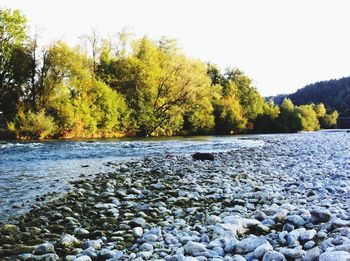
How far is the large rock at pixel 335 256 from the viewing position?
11.4 ft

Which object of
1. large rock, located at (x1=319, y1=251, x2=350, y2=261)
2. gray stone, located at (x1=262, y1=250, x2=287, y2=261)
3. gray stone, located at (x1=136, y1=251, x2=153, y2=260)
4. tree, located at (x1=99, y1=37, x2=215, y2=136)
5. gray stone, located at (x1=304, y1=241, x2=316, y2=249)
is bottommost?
gray stone, located at (x1=136, y1=251, x2=153, y2=260)

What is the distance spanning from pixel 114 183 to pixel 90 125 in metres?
32.1

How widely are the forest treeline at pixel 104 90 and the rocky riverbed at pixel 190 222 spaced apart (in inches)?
1100

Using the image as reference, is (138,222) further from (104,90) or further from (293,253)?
(104,90)

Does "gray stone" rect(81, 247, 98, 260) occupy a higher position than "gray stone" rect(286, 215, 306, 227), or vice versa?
"gray stone" rect(286, 215, 306, 227)

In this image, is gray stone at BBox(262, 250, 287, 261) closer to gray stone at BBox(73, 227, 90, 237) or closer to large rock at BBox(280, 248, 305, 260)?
large rock at BBox(280, 248, 305, 260)

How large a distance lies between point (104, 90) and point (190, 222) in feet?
128

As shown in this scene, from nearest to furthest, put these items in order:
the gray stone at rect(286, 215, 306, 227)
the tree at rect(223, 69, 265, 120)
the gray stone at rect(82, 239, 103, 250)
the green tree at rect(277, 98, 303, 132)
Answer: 1. the gray stone at rect(82, 239, 103, 250)
2. the gray stone at rect(286, 215, 306, 227)
3. the tree at rect(223, 69, 265, 120)
4. the green tree at rect(277, 98, 303, 132)

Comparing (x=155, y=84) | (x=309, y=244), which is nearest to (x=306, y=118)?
(x=155, y=84)

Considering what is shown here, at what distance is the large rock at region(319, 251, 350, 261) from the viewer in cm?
349

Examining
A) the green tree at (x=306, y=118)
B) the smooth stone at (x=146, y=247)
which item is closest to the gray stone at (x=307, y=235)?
the smooth stone at (x=146, y=247)

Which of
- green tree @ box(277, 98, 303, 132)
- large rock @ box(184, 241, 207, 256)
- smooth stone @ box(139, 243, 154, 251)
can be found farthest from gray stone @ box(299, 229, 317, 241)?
green tree @ box(277, 98, 303, 132)

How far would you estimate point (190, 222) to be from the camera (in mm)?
5832

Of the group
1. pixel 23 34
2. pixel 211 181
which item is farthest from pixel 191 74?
pixel 211 181
